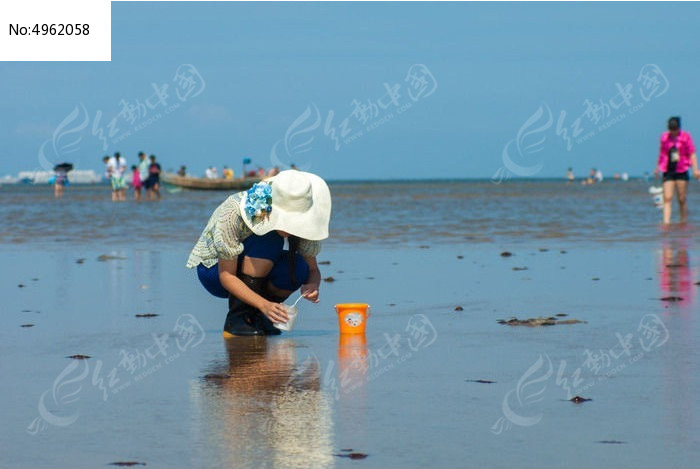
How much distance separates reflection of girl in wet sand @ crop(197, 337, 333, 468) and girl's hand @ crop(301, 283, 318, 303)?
26.2 inches

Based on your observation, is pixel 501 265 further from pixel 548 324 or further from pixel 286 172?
Answer: pixel 286 172

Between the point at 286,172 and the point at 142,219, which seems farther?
the point at 142,219

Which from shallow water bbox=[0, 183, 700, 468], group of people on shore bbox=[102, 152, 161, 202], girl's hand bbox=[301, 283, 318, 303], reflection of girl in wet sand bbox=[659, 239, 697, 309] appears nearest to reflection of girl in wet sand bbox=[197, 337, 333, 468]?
shallow water bbox=[0, 183, 700, 468]

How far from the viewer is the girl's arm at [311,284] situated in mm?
7004

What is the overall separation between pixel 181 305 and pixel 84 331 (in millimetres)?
1440

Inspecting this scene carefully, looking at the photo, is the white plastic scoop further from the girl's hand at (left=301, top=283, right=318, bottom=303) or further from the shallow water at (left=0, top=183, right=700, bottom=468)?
the girl's hand at (left=301, top=283, right=318, bottom=303)

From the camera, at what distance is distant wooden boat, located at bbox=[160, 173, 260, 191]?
53.9 meters

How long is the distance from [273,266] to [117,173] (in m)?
33.5

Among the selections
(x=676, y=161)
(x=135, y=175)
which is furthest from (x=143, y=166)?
(x=676, y=161)

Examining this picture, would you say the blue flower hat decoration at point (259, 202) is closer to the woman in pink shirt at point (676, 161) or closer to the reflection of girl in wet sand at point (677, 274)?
the reflection of girl in wet sand at point (677, 274)

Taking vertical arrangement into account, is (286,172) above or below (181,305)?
above

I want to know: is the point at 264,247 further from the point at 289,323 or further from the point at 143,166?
the point at 143,166

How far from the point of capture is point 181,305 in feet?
28.0

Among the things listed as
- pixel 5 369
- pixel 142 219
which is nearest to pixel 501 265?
pixel 5 369
